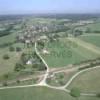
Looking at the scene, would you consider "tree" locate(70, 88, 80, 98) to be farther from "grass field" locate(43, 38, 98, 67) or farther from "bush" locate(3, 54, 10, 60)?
"bush" locate(3, 54, 10, 60)

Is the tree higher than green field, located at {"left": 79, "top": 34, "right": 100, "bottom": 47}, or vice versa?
green field, located at {"left": 79, "top": 34, "right": 100, "bottom": 47}

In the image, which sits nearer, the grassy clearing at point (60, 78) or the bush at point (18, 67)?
the grassy clearing at point (60, 78)

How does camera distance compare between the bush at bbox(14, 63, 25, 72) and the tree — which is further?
the bush at bbox(14, 63, 25, 72)

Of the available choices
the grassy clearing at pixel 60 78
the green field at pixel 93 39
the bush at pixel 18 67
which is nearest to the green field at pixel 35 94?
the grassy clearing at pixel 60 78

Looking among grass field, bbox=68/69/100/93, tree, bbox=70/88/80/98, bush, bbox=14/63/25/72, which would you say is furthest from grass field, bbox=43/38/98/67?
tree, bbox=70/88/80/98

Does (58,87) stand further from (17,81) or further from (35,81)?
(17,81)

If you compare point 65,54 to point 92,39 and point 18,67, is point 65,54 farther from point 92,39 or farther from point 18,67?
point 92,39

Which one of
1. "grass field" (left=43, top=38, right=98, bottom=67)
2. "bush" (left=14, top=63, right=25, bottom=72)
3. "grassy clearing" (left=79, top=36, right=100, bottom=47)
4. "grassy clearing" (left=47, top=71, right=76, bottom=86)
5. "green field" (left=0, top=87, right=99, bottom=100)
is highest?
"grassy clearing" (left=79, top=36, right=100, bottom=47)

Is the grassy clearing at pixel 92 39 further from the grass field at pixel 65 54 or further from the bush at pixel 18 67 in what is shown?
the bush at pixel 18 67
